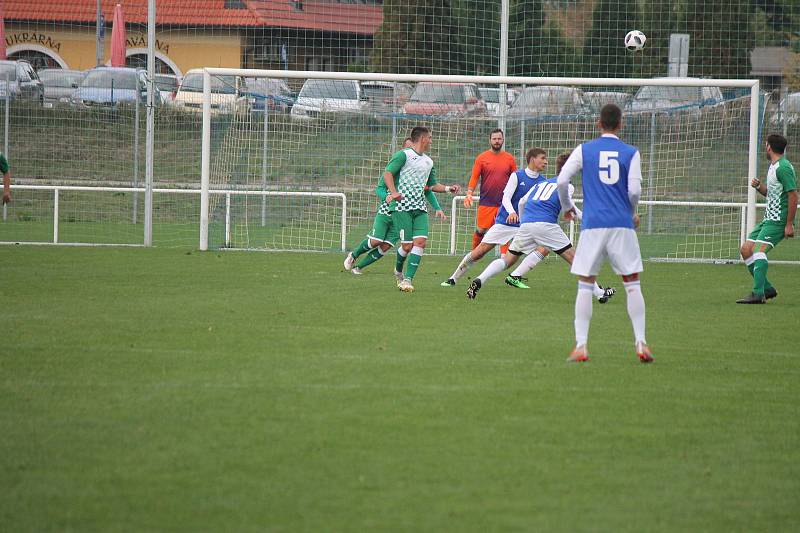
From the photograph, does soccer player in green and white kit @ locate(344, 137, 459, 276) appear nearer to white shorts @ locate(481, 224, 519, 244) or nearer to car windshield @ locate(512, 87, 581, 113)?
white shorts @ locate(481, 224, 519, 244)

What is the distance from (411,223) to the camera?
13.9 metres

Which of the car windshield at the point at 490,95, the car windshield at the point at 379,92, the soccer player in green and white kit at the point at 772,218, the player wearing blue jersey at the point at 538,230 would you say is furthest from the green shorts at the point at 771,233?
the car windshield at the point at 379,92

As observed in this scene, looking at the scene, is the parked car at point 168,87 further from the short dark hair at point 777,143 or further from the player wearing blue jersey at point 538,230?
the short dark hair at point 777,143

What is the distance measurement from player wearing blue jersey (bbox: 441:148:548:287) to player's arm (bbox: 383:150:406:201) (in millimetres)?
1264

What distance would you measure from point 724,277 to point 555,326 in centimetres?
677

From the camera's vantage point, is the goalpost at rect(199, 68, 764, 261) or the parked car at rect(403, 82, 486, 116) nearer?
the goalpost at rect(199, 68, 764, 261)

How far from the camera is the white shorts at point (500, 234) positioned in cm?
1380

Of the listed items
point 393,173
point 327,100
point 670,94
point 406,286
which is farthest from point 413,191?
point 670,94

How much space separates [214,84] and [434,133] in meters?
4.42

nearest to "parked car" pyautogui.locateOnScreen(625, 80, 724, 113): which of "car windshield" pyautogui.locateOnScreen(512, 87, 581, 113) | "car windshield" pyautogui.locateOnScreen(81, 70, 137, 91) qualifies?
"car windshield" pyautogui.locateOnScreen(512, 87, 581, 113)

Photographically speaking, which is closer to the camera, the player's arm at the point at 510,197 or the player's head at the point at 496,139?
the player's arm at the point at 510,197

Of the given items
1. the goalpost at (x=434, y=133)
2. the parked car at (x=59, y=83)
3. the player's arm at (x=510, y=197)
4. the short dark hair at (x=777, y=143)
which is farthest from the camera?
the parked car at (x=59, y=83)

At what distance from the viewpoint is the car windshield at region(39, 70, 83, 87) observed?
29.6m

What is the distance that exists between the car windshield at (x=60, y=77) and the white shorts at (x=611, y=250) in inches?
901
